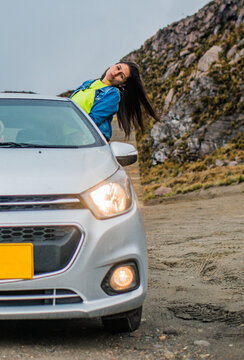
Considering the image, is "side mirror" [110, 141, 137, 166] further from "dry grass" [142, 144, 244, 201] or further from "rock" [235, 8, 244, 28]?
"rock" [235, 8, 244, 28]

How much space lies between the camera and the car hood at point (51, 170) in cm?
293

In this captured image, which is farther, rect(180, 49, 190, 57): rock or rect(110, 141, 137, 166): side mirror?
rect(180, 49, 190, 57): rock

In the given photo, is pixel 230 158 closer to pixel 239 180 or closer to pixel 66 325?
pixel 239 180

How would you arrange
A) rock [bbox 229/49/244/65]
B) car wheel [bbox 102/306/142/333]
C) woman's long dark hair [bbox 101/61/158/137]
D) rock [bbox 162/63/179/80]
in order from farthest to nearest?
rock [bbox 162/63/179/80] → rock [bbox 229/49/244/65] → woman's long dark hair [bbox 101/61/158/137] → car wheel [bbox 102/306/142/333]

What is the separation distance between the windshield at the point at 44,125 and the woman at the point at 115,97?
23.8 inches

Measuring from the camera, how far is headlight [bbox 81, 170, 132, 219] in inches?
118

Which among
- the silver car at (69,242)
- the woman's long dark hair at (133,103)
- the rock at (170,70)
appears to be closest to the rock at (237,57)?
the rock at (170,70)

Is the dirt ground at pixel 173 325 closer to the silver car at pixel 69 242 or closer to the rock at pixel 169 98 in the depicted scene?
the silver car at pixel 69 242

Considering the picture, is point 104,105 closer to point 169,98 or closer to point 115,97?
point 115,97

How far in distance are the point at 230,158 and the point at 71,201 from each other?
36.5m

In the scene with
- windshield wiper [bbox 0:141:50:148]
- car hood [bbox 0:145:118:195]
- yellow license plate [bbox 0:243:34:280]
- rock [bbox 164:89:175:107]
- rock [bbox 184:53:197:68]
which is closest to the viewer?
yellow license plate [bbox 0:243:34:280]

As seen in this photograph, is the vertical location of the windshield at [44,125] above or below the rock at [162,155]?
above

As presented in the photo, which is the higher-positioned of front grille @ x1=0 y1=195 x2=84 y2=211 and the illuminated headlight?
front grille @ x1=0 y1=195 x2=84 y2=211

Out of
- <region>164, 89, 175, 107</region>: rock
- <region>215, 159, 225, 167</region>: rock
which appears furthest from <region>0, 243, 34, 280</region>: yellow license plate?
<region>164, 89, 175, 107</region>: rock
